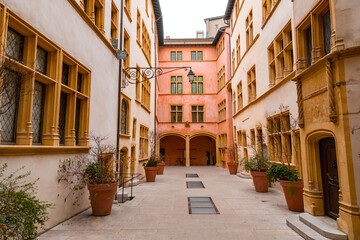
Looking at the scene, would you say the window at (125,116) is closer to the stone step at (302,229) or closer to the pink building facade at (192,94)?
the stone step at (302,229)

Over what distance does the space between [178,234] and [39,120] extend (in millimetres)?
3732

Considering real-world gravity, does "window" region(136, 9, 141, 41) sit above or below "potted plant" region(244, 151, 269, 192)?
above

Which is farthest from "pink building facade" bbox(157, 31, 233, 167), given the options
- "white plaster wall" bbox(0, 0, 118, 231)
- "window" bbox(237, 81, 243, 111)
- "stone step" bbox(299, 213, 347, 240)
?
"stone step" bbox(299, 213, 347, 240)

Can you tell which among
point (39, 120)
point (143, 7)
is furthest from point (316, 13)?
point (143, 7)

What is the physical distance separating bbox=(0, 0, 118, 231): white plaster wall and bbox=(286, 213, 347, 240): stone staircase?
4.95m

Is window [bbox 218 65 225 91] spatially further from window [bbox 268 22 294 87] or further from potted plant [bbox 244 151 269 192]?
potted plant [bbox 244 151 269 192]

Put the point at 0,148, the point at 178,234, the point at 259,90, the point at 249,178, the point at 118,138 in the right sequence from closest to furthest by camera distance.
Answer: the point at 0,148, the point at 178,234, the point at 118,138, the point at 259,90, the point at 249,178

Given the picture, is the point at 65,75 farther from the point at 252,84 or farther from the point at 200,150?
the point at 200,150

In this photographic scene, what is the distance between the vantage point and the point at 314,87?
17.6 feet

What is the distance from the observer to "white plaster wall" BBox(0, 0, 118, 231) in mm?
4664

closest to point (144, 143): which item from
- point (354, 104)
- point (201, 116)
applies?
point (201, 116)

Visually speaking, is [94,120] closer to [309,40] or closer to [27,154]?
[27,154]

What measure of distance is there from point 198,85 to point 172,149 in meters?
8.11

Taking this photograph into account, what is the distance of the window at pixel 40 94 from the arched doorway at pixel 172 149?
23074mm
